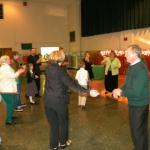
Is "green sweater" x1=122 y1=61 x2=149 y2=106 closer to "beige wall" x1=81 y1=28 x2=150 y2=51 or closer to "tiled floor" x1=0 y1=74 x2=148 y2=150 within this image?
"tiled floor" x1=0 y1=74 x2=148 y2=150

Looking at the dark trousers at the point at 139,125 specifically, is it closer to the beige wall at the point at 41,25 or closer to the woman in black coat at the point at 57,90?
the woman in black coat at the point at 57,90

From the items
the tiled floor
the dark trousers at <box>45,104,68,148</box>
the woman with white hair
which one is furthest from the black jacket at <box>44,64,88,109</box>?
the woman with white hair

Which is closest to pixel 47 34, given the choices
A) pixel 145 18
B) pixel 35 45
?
pixel 35 45

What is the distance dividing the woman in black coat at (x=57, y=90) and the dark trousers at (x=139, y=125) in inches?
33.9

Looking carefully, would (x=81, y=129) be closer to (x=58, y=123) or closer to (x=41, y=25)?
(x=58, y=123)

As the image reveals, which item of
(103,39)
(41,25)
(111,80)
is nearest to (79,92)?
(111,80)

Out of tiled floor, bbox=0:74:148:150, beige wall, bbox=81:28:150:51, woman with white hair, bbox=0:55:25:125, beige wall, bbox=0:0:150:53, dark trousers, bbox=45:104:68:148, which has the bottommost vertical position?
tiled floor, bbox=0:74:148:150

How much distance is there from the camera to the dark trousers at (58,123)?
189 inches

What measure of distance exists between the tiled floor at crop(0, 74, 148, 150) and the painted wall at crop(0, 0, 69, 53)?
17074mm

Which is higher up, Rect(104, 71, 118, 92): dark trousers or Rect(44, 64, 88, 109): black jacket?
Rect(44, 64, 88, 109): black jacket

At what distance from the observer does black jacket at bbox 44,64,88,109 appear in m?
4.65

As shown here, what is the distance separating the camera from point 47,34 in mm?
26484

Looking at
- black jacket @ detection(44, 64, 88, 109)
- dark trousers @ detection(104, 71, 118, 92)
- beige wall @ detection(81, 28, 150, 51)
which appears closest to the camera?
black jacket @ detection(44, 64, 88, 109)

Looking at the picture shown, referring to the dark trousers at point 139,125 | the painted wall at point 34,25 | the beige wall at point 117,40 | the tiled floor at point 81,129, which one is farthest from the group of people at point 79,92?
the painted wall at point 34,25
